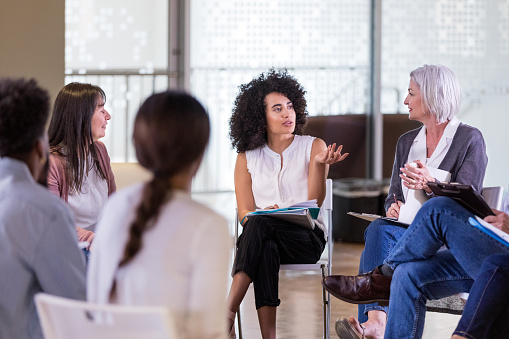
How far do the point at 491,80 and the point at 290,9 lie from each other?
75.9 inches

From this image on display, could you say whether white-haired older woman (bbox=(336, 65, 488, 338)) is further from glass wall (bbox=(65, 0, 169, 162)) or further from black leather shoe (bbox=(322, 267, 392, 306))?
glass wall (bbox=(65, 0, 169, 162))

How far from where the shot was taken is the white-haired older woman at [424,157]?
9.34 feet

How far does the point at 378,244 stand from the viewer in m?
2.88

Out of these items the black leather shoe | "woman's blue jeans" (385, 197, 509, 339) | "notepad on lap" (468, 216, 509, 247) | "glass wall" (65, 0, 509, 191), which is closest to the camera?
"notepad on lap" (468, 216, 509, 247)

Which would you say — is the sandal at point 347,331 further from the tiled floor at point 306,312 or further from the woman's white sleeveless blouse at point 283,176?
the woman's white sleeveless blouse at point 283,176

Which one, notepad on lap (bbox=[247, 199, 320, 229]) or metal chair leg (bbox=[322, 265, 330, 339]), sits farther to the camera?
metal chair leg (bbox=[322, 265, 330, 339])

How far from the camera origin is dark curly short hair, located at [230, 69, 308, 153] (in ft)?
11.3

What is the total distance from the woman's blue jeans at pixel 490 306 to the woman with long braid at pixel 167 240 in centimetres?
118

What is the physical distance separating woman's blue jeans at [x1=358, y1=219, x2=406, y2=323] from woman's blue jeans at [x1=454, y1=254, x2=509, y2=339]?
65 centimetres

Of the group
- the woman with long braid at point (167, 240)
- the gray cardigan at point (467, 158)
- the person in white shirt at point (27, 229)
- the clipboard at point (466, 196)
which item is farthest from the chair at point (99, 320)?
the gray cardigan at point (467, 158)

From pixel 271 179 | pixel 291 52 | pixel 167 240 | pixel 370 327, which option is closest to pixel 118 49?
pixel 291 52

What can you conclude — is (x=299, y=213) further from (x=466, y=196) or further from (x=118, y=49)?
(x=118, y=49)

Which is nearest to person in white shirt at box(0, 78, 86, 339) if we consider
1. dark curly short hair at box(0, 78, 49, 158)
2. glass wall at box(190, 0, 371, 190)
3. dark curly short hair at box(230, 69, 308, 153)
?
dark curly short hair at box(0, 78, 49, 158)

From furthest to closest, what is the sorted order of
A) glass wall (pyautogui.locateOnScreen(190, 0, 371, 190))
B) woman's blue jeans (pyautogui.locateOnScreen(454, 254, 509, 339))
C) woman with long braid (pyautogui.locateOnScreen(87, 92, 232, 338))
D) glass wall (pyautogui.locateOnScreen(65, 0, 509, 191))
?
glass wall (pyautogui.locateOnScreen(190, 0, 371, 190)) → glass wall (pyautogui.locateOnScreen(65, 0, 509, 191)) → woman's blue jeans (pyautogui.locateOnScreen(454, 254, 509, 339)) → woman with long braid (pyautogui.locateOnScreen(87, 92, 232, 338))
